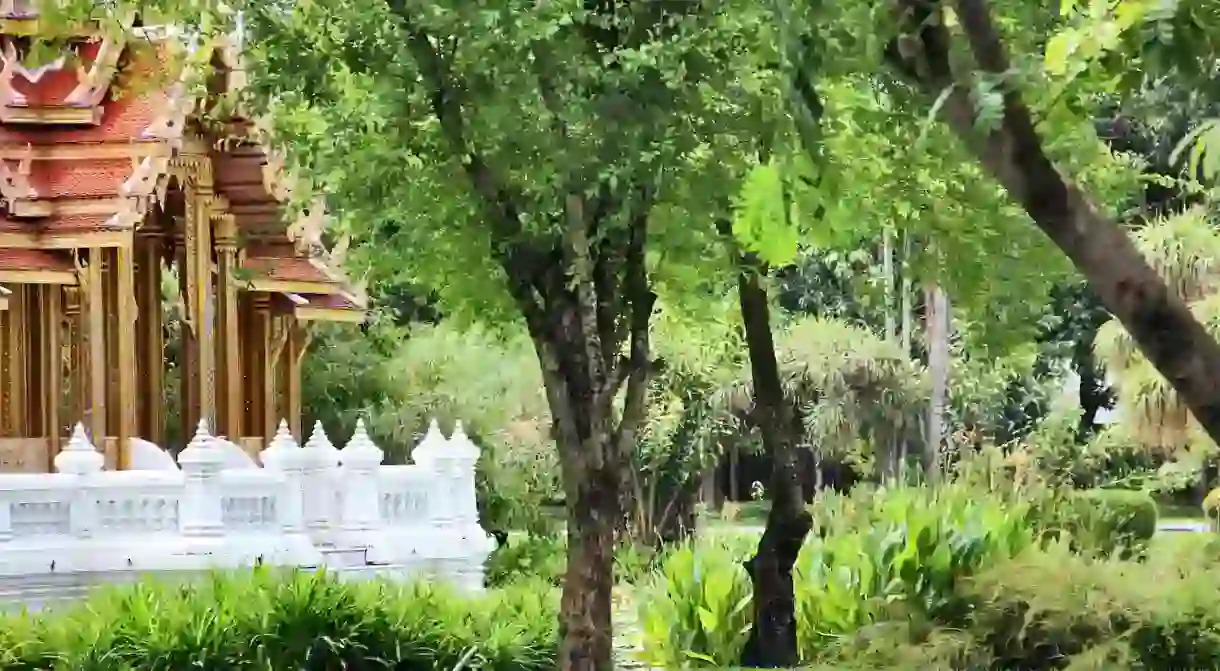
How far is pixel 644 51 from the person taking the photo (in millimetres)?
10172

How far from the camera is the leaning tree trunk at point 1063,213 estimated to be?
4.35m

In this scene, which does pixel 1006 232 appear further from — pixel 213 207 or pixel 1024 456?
pixel 1024 456

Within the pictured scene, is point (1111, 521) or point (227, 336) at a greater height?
point (227, 336)

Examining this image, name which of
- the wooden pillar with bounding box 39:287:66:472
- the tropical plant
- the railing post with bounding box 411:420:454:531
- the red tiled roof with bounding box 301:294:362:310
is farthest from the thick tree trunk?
the tropical plant

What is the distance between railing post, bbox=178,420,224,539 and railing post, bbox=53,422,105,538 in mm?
684

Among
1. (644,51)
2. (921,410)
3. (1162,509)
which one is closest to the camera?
(644,51)

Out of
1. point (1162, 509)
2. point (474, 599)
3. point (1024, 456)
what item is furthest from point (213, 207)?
point (1162, 509)

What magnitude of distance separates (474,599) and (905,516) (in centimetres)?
375

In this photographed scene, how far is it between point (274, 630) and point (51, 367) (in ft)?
20.9

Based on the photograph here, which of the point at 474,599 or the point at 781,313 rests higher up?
the point at 781,313

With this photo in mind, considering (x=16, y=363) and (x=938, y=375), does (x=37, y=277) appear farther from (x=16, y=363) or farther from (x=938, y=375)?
(x=938, y=375)

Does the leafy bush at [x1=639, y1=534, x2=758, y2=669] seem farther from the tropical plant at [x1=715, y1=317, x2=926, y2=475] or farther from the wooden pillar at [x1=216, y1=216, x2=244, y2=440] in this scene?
the tropical plant at [x1=715, y1=317, x2=926, y2=475]

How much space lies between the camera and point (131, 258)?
17.1 meters

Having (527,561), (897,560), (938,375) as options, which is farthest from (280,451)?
(938,375)
